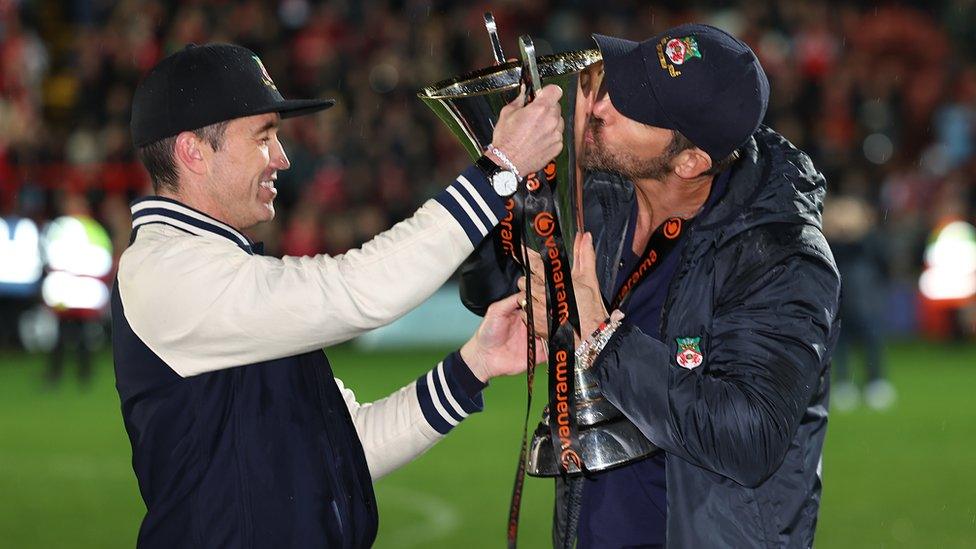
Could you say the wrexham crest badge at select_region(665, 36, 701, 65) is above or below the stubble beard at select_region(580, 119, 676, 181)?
above

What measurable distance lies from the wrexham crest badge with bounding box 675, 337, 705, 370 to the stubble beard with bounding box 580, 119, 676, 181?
18.6 inches

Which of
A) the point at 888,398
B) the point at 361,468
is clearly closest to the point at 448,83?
the point at 361,468

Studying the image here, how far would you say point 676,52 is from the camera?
3.31 m

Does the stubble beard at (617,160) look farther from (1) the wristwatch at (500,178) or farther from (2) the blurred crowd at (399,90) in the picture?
(2) the blurred crowd at (399,90)

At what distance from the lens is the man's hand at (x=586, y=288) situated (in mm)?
3203

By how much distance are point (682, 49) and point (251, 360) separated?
4.06ft

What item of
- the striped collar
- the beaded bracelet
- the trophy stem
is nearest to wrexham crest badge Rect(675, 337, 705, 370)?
the beaded bracelet

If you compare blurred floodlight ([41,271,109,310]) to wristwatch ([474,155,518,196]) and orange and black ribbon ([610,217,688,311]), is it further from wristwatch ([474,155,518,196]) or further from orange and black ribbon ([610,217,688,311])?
wristwatch ([474,155,518,196])

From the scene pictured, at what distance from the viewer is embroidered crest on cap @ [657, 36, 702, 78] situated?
330 cm

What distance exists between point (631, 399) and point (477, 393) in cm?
90

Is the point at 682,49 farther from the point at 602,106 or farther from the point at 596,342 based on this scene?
the point at 596,342

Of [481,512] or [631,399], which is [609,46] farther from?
[481,512]

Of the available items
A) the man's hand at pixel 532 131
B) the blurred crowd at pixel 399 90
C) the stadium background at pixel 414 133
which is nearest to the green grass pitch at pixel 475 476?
the stadium background at pixel 414 133

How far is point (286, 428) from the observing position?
3354 millimetres
